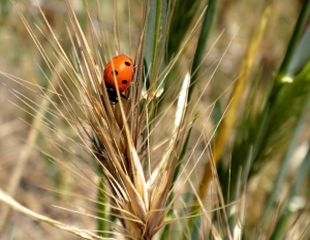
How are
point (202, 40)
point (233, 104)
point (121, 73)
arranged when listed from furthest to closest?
point (233, 104) → point (202, 40) → point (121, 73)

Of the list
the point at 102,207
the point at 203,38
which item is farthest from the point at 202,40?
the point at 102,207

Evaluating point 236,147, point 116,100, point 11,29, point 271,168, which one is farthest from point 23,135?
point 116,100

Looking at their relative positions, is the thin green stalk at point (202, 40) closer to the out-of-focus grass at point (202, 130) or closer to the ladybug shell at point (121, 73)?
the out-of-focus grass at point (202, 130)

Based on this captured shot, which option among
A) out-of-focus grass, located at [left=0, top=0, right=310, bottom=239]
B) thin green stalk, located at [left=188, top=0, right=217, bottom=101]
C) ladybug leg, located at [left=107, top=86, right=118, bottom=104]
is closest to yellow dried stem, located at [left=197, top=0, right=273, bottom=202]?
out-of-focus grass, located at [left=0, top=0, right=310, bottom=239]

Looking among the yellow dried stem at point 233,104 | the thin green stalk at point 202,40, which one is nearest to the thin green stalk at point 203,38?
the thin green stalk at point 202,40

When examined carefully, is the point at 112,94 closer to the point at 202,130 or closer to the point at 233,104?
the point at 202,130

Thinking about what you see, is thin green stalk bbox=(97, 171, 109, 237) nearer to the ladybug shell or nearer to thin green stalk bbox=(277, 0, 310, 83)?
the ladybug shell

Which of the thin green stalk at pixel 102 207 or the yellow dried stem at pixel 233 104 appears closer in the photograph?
the thin green stalk at pixel 102 207

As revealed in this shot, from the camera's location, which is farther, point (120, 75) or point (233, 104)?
point (233, 104)
